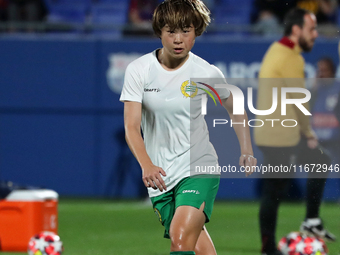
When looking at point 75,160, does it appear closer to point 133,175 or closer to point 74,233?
point 133,175

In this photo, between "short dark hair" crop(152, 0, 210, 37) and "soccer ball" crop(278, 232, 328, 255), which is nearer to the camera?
"short dark hair" crop(152, 0, 210, 37)

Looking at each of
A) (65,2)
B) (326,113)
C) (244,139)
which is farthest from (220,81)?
(65,2)

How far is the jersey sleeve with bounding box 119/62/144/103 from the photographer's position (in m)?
4.30

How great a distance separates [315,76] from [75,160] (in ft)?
13.8

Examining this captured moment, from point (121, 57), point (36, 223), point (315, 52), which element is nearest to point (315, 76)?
point (315, 52)

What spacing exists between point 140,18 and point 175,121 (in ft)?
27.0

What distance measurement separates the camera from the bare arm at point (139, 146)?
3.96m

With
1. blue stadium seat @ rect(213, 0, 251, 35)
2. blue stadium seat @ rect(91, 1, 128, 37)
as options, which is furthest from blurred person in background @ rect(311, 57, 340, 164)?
blue stadium seat @ rect(91, 1, 128, 37)

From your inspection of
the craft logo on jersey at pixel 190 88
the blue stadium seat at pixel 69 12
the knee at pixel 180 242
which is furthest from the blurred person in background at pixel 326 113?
the knee at pixel 180 242

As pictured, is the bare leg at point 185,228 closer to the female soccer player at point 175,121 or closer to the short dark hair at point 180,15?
the female soccer player at point 175,121

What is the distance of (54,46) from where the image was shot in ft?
39.4

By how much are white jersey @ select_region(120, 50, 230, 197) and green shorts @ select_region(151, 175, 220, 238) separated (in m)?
0.05

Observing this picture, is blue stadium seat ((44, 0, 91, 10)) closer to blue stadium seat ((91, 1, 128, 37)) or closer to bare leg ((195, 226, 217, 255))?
blue stadium seat ((91, 1, 128, 37))

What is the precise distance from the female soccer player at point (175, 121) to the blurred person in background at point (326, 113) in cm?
672
